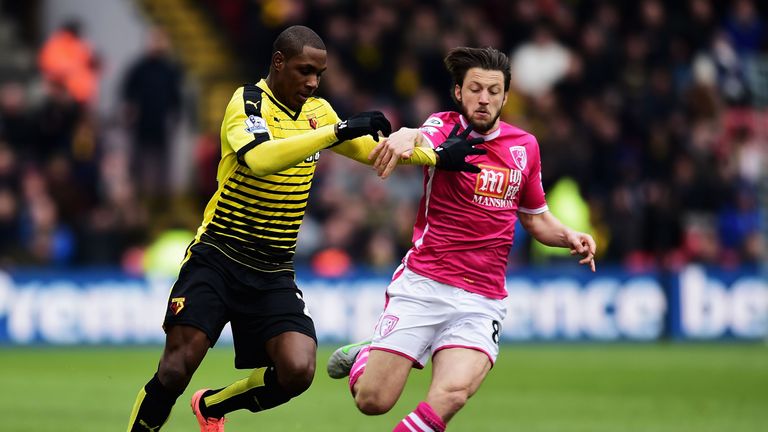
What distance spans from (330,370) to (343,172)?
12.4 meters

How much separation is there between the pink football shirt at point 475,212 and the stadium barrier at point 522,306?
10577 millimetres

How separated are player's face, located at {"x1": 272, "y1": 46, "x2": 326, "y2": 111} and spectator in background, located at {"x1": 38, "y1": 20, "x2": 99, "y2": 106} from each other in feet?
44.0

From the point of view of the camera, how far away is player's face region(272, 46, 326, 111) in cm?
894

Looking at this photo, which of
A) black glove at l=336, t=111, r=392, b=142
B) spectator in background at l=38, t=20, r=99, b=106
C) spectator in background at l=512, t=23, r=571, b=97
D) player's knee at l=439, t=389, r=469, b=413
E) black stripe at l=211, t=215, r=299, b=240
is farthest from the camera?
spectator in background at l=512, t=23, r=571, b=97

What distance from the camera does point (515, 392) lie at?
1552cm

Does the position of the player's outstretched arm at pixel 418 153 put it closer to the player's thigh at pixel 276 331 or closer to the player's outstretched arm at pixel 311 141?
the player's outstretched arm at pixel 311 141

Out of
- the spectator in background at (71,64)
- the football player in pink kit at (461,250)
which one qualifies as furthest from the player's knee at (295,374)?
the spectator in background at (71,64)

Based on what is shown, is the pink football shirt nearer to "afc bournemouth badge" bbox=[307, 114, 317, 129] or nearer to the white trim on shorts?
the white trim on shorts

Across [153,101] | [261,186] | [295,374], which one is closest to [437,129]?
[261,186]

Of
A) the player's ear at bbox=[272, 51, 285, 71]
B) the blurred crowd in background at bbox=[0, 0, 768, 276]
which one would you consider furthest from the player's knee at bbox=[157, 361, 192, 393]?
the blurred crowd in background at bbox=[0, 0, 768, 276]

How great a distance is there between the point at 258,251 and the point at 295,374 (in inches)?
31.4

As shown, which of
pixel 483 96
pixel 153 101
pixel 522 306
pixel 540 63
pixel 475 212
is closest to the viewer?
pixel 483 96

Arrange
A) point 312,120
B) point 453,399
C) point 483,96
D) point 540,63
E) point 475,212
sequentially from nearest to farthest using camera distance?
point 453,399
point 483,96
point 475,212
point 312,120
point 540,63

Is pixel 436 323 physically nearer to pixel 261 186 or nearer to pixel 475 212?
pixel 475 212
